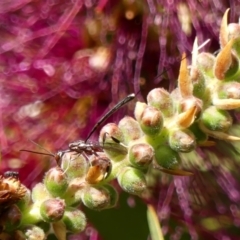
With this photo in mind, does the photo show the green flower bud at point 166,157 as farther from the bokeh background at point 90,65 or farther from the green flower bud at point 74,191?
the bokeh background at point 90,65

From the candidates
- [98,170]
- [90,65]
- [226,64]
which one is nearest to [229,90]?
[226,64]

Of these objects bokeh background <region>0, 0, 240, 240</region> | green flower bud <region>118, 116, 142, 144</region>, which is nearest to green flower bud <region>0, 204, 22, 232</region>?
green flower bud <region>118, 116, 142, 144</region>

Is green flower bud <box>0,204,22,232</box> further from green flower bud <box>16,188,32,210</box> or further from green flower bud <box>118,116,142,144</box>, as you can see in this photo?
green flower bud <box>118,116,142,144</box>

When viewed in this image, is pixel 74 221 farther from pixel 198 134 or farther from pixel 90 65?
pixel 90 65

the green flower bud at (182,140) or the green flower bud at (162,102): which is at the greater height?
the green flower bud at (162,102)

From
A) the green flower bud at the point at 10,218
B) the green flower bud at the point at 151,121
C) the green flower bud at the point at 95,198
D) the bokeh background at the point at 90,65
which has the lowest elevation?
the bokeh background at the point at 90,65

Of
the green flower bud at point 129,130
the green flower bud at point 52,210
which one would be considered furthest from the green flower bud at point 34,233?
the green flower bud at point 129,130
